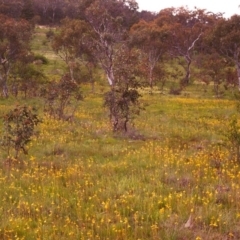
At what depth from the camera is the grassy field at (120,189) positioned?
7.37 meters

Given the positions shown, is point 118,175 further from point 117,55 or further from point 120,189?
point 117,55

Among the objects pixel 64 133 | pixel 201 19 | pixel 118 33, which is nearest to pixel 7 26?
pixel 118 33

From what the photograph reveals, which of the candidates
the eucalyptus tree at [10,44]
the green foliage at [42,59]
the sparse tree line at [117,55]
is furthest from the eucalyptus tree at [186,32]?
the eucalyptus tree at [10,44]

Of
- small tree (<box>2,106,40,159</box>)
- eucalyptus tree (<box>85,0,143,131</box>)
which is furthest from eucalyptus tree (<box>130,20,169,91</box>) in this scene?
small tree (<box>2,106,40,159</box>)

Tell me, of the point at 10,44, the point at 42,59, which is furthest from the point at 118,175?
the point at 42,59

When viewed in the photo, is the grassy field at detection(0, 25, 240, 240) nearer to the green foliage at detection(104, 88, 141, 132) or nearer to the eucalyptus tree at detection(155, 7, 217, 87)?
the green foliage at detection(104, 88, 141, 132)

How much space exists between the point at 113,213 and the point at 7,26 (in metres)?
28.7

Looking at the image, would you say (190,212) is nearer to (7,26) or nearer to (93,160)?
(93,160)

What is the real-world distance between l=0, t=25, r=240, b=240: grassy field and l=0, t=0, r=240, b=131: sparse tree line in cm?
352

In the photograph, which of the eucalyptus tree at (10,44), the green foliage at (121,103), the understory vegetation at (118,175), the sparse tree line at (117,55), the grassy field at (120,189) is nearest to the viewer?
the grassy field at (120,189)

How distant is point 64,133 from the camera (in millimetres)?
17328

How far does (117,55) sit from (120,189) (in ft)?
62.0

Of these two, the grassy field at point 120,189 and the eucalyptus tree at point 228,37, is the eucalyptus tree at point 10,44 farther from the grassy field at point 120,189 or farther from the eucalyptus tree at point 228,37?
the eucalyptus tree at point 228,37

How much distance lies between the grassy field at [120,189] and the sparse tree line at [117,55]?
11.6 feet
